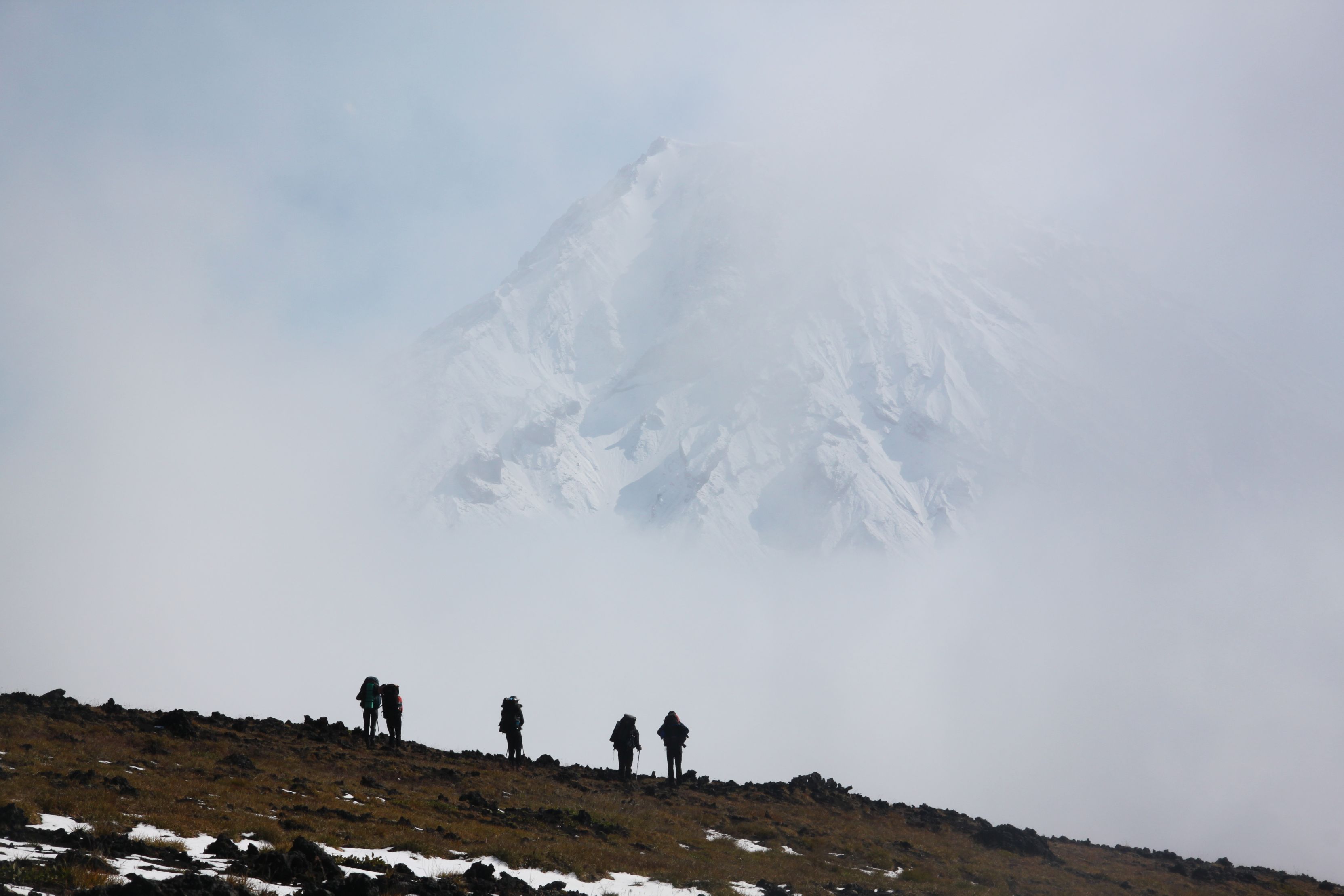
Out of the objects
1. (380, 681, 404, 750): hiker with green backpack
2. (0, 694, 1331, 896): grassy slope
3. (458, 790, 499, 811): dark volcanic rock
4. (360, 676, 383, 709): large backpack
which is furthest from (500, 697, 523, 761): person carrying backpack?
(458, 790, 499, 811): dark volcanic rock

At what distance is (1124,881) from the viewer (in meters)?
29.3

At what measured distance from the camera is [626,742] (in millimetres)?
32688

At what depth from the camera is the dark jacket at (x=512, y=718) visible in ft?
110

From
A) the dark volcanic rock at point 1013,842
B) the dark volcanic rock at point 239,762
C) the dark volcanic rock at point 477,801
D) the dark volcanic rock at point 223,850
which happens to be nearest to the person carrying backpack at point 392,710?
the dark volcanic rock at point 239,762

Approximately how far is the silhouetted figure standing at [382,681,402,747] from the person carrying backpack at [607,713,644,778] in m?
7.41

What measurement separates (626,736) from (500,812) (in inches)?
386

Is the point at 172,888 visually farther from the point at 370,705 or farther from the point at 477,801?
the point at 370,705

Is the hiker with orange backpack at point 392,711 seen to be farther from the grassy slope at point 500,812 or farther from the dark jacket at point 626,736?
the dark jacket at point 626,736

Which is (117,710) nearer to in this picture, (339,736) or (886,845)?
(339,736)

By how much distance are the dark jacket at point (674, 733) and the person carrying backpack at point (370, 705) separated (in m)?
9.71

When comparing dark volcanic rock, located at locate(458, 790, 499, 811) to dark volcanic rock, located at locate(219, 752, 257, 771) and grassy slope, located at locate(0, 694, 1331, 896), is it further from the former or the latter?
dark volcanic rock, located at locate(219, 752, 257, 771)

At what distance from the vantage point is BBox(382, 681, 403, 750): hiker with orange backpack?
32531mm

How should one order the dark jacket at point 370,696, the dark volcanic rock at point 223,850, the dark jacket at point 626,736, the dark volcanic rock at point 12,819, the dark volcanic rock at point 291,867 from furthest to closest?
the dark jacket at point 626,736, the dark jacket at point 370,696, the dark volcanic rock at point 223,850, the dark volcanic rock at point 12,819, the dark volcanic rock at point 291,867

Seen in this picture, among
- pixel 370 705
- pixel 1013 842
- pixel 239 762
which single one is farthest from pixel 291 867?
pixel 1013 842
